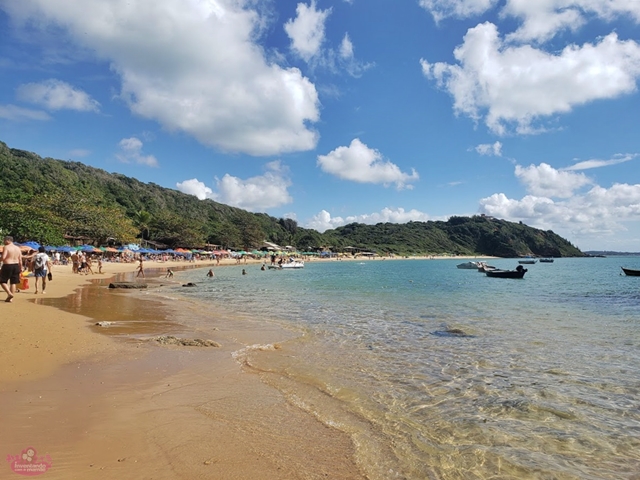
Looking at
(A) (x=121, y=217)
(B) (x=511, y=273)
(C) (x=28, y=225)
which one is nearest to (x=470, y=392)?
(B) (x=511, y=273)

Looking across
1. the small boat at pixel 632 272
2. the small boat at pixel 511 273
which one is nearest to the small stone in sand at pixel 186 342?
the small boat at pixel 511 273

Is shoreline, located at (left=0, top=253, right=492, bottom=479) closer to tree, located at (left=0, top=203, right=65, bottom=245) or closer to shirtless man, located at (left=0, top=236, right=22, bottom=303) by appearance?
shirtless man, located at (left=0, top=236, right=22, bottom=303)

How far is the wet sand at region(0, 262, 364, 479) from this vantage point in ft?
11.9

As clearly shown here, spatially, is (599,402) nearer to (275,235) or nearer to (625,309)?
(625,309)

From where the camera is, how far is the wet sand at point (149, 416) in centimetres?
364

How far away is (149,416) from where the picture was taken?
4.70 m

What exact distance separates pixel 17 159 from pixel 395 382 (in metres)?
132

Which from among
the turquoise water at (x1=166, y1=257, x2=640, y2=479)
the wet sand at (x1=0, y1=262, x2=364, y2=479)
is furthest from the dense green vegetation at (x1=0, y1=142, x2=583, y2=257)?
the turquoise water at (x1=166, y1=257, x2=640, y2=479)

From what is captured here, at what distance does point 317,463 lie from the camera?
12.6 feet

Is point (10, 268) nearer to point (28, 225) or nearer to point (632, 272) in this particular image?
point (28, 225)

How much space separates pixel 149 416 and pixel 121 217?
82751 millimetres

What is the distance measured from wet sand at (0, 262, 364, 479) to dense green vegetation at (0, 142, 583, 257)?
44792 mm

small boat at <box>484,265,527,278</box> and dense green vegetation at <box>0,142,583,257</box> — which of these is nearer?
small boat at <box>484,265,527,278</box>

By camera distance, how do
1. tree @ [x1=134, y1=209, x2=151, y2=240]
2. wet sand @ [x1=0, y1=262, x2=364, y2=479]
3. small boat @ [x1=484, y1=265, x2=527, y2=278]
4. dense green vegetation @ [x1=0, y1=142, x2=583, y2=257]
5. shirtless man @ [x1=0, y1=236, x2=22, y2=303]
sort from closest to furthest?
1. wet sand @ [x1=0, y1=262, x2=364, y2=479]
2. shirtless man @ [x1=0, y1=236, x2=22, y2=303]
3. small boat @ [x1=484, y1=265, x2=527, y2=278]
4. dense green vegetation @ [x1=0, y1=142, x2=583, y2=257]
5. tree @ [x1=134, y1=209, x2=151, y2=240]
